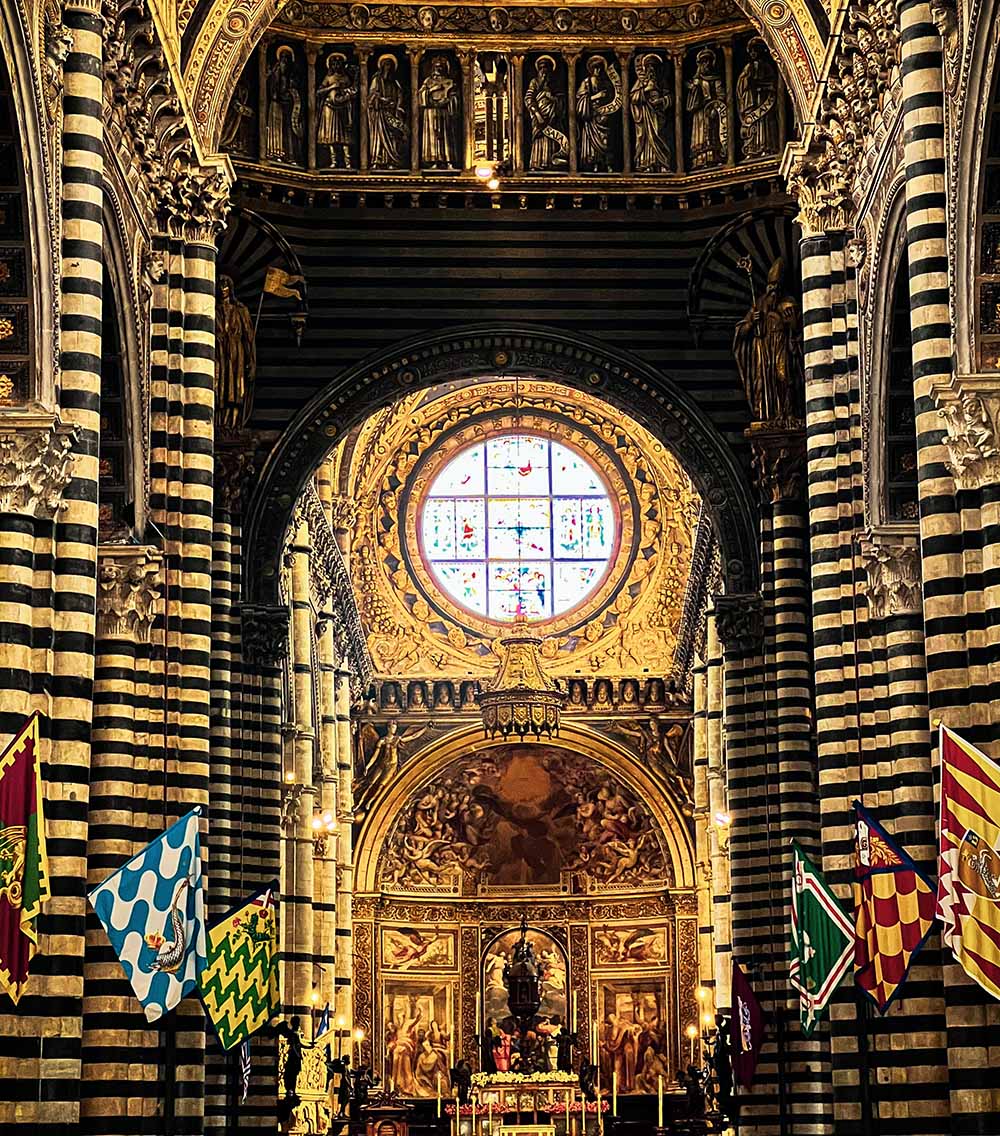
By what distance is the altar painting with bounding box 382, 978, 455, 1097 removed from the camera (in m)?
47.1

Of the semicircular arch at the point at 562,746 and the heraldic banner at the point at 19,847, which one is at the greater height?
the semicircular arch at the point at 562,746

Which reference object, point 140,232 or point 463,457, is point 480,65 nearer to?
point 140,232

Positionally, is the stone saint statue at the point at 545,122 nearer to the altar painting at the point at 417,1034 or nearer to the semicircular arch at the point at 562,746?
the semicircular arch at the point at 562,746

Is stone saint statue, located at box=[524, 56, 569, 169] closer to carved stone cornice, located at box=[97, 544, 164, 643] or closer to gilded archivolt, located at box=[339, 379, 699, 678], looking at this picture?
carved stone cornice, located at box=[97, 544, 164, 643]

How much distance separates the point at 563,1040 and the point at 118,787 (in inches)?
1089

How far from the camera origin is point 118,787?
20.2m

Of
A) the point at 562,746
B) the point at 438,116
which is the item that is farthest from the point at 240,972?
the point at 562,746

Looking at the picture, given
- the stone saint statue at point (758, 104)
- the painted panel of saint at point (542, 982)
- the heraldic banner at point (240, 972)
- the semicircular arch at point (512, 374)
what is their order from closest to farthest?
the heraldic banner at point (240, 972) < the semicircular arch at point (512, 374) < the stone saint statue at point (758, 104) < the painted panel of saint at point (542, 982)

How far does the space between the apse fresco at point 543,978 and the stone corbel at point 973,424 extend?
32.8 m

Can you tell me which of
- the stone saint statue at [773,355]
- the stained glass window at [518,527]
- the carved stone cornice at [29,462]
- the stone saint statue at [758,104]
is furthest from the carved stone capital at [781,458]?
the stained glass window at [518,527]

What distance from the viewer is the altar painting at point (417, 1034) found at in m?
47.1

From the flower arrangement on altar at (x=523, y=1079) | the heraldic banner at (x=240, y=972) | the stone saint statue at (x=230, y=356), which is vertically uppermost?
the stone saint statue at (x=230, y=356)

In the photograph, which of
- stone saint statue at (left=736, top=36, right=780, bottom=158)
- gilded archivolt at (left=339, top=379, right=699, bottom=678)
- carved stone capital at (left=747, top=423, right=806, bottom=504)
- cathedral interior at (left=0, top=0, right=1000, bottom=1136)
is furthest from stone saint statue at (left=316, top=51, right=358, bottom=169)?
gilded archivolt at (left=339, top=379, right=699, bottom=678)

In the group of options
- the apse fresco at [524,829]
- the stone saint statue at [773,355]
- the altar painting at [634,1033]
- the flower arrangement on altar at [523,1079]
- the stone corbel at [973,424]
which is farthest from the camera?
the apse fresco at [524,829]
